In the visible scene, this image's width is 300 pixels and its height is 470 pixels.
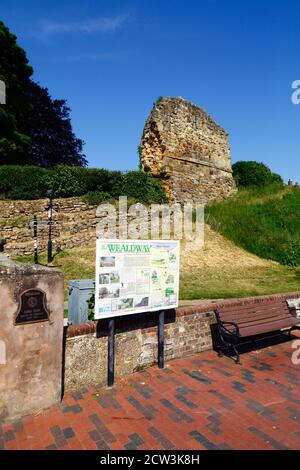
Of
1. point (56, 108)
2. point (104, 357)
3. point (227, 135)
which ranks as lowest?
point (104, 357)

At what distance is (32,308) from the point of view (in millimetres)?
3555

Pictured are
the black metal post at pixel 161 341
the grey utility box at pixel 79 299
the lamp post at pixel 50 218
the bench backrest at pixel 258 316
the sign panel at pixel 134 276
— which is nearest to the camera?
the sign panel at pixel 134 276

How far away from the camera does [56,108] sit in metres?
27.1

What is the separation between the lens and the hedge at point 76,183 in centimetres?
1405

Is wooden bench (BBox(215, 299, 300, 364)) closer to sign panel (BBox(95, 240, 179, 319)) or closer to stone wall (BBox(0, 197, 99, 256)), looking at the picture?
sign panel (BBox(95, 240, 179, 319))

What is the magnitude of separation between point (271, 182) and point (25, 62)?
2054cm

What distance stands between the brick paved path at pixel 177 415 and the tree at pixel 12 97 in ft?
57.2

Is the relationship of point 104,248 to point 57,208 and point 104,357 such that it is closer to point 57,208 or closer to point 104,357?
point 104,357

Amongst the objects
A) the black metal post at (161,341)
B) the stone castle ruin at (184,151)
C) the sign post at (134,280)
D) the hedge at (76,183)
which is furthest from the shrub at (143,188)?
the black metal post at (161,341)

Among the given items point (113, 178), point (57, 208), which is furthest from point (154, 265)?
point (113, 178)

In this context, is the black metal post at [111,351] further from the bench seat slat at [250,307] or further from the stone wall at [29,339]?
the bench seat slat at [250,307]

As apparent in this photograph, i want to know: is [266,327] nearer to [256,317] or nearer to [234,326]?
[256,317]

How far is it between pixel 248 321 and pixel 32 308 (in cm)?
411

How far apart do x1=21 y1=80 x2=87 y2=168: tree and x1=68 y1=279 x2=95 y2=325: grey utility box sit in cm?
2179
